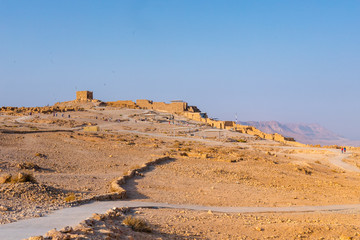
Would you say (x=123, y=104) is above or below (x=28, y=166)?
above

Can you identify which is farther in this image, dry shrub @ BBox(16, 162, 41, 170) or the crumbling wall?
the crumbling wall

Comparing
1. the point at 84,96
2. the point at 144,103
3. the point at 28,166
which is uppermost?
the point at 84,96

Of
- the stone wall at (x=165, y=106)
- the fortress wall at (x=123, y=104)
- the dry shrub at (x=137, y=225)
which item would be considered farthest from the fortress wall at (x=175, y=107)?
the dry shrub at (x=137, y=225)

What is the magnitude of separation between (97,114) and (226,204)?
2030 inches

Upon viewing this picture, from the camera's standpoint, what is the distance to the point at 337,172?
25797mm

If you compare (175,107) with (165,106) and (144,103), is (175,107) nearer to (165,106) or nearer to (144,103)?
(165,106)

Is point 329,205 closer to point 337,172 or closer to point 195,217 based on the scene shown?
point 195,217

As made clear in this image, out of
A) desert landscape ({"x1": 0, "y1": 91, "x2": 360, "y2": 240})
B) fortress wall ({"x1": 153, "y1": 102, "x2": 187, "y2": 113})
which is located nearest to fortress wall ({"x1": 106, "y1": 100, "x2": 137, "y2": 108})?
fortress wall ({"x1": 153, "y1": 102, "x2": 187, "y2": 113})

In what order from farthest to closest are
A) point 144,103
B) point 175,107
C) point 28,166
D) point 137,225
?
point 144,103 → point 175,107 → point 28,166 → point 137,225

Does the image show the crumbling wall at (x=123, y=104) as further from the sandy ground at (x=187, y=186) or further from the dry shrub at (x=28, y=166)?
the dry shrub at (x=28, y=166)

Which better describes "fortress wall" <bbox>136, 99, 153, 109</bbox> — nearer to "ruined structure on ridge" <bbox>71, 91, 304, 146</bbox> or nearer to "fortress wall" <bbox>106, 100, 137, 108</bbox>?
"ruined structure on ridge" <bbox>71, 91, 304, 146</bbox>

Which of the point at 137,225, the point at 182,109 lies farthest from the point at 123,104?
the point at 137,225

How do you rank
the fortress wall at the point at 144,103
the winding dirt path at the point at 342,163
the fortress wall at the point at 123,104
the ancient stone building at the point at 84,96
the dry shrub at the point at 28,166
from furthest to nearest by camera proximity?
the ancient stone building at the point at 84,96 → the fortress wall at the point at 123,104 → the fortress wall at the point at 144,103 → the winding dirt path at the point at 342,163 → the dry shrub at the point at 28,166

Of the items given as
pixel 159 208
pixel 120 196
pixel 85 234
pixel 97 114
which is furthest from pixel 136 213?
pixel 97 114
